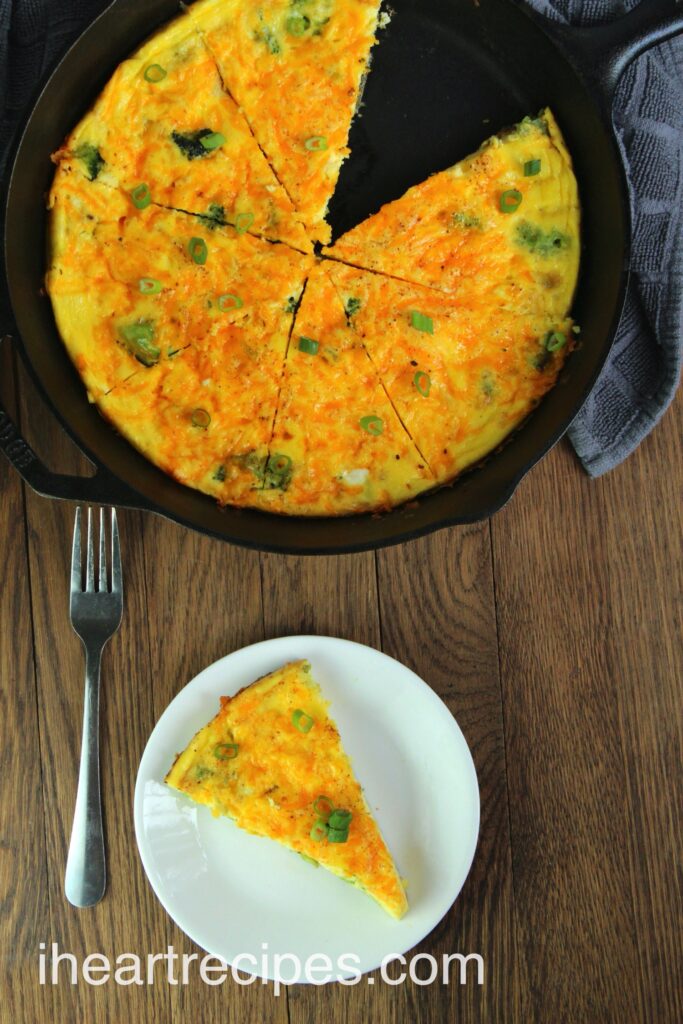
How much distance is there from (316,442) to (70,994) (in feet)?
6.97

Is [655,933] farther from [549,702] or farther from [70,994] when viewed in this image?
[70,994]

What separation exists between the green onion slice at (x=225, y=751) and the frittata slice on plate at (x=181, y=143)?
169 centimetres

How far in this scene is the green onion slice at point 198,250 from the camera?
277 cm

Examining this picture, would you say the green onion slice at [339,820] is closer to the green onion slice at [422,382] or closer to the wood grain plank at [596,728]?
the wood grain plank at [596,728]

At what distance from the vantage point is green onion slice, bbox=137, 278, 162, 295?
2742 mm

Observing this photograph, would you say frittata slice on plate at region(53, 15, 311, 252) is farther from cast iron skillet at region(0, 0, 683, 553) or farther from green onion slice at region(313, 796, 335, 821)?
green onion slice at region(313, 796, 335, 821)

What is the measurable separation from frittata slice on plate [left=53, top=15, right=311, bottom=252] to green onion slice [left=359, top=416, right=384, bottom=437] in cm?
63

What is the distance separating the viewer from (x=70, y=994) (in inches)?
120

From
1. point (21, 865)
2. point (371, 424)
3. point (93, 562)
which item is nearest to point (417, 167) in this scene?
point (371, 424)

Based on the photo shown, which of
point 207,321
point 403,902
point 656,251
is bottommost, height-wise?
point 403,902

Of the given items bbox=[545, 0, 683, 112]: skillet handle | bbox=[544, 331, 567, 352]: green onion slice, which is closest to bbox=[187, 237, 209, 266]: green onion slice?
bbox=[544, 331, 567, 352]: green onion slice

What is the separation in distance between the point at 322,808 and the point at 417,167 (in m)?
2.18

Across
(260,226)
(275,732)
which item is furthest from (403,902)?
(260,226)

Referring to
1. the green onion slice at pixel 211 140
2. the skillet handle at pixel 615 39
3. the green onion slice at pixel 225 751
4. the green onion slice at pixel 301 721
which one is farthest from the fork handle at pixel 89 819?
the skillet handle at pixel 615 39
